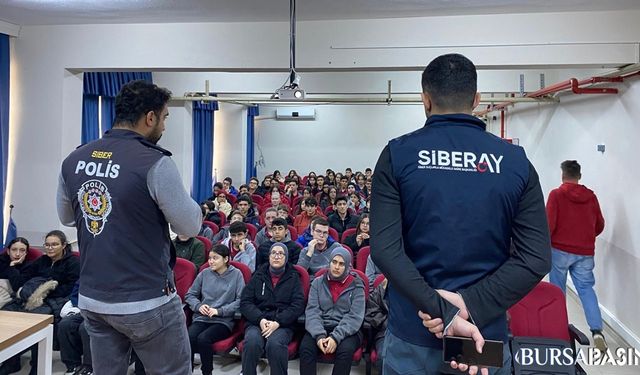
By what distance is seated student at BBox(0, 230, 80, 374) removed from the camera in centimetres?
312

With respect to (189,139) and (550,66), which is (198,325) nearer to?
(550,66)

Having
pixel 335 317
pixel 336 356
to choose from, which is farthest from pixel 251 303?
pixel 336 356

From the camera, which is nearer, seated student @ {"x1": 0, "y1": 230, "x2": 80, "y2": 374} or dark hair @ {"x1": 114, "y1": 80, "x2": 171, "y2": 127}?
dark hair @ {"x1": 114, "y1": 80, "x2": 171, "y2": 127}

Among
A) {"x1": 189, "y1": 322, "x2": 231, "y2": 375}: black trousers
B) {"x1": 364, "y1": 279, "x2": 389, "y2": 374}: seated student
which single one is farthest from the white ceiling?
{"x1": 189, "y1": 322, "x2": 231, "y2": 375}: black trousers

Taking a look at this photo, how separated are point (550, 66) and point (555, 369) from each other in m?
3.35

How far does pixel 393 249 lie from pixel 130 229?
32.5 inches

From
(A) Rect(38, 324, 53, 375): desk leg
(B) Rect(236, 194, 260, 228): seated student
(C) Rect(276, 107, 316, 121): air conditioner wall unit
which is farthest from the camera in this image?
(C) Rect(276, 107, 316, 121): air conditioner wall unit

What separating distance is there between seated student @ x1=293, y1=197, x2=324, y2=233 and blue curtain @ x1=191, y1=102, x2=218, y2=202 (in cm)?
392

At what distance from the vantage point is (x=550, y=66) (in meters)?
4.54

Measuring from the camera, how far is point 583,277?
3.67 metres

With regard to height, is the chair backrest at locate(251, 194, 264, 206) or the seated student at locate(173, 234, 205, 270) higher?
the chair backrest at locate(251, 194, 264, 206)

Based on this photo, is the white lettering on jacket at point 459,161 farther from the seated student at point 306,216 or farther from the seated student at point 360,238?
the seated student at point 306,216

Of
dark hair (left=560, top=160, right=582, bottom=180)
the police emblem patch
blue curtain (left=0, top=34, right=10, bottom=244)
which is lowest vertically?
the police emblem patch

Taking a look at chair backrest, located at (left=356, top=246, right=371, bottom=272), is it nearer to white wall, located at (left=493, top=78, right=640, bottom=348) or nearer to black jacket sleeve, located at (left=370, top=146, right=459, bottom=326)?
white wall, located at (left=493, top=78, right=640, bottom=348)
